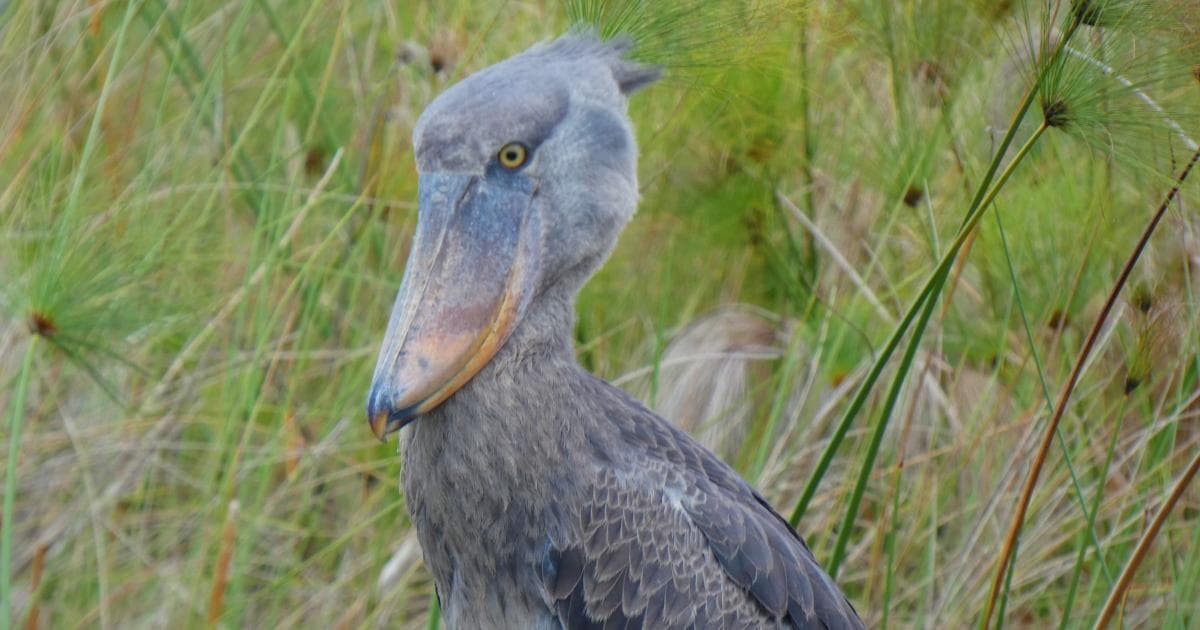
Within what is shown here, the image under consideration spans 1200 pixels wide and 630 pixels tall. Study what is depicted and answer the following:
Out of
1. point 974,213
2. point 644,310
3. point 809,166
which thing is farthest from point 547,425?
point 809,166

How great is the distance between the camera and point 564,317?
8.29 ft

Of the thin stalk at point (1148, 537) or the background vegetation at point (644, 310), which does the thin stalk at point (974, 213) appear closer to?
the background vegetation at point (644, 310)

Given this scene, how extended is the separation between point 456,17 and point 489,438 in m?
1.70

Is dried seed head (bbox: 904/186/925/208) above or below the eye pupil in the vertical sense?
below

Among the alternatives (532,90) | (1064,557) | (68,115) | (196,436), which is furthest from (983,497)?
(68,115)

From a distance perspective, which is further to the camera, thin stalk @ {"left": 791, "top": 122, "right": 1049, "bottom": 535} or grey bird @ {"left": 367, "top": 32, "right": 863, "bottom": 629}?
grey bird @ {"left": 367, "top": 32, "right": 863, "bottom": 629}

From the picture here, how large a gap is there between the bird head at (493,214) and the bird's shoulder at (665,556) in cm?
31

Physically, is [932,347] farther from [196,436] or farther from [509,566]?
[196,436]

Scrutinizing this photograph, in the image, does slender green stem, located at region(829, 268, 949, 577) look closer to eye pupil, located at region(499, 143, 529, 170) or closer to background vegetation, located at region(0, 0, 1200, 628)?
background vegetation, located at region(0, 0, 1200, 628)

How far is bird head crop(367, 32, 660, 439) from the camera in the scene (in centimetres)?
227

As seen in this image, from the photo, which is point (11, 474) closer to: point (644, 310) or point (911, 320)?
point (911, 320)

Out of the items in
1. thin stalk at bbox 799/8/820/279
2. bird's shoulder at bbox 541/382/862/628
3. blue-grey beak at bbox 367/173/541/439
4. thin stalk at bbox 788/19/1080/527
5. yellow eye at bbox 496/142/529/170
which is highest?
yellow eye at bbox 496/142/529/170

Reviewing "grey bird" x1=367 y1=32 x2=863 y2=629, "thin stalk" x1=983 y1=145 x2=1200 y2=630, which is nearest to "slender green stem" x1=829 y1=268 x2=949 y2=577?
"grey bird" x1=367 y1=32 x2=863 y2=629

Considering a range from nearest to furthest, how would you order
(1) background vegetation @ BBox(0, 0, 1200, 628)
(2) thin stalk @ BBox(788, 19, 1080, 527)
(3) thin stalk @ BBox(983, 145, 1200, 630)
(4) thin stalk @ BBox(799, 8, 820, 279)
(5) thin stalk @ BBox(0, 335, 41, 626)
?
(2) thin stalk @ BBox(788, 19, 1080, 527)
(3) thin stalk @ BBox(983, 145, 1200, 630)
(5) thin stalk @ BBox(0, 335, 41, 626)
(1) background vegetation @ BBox(0, 0, 1200, 628)
(4) thin stalk @ BBox(799, 8, 820, 279)
